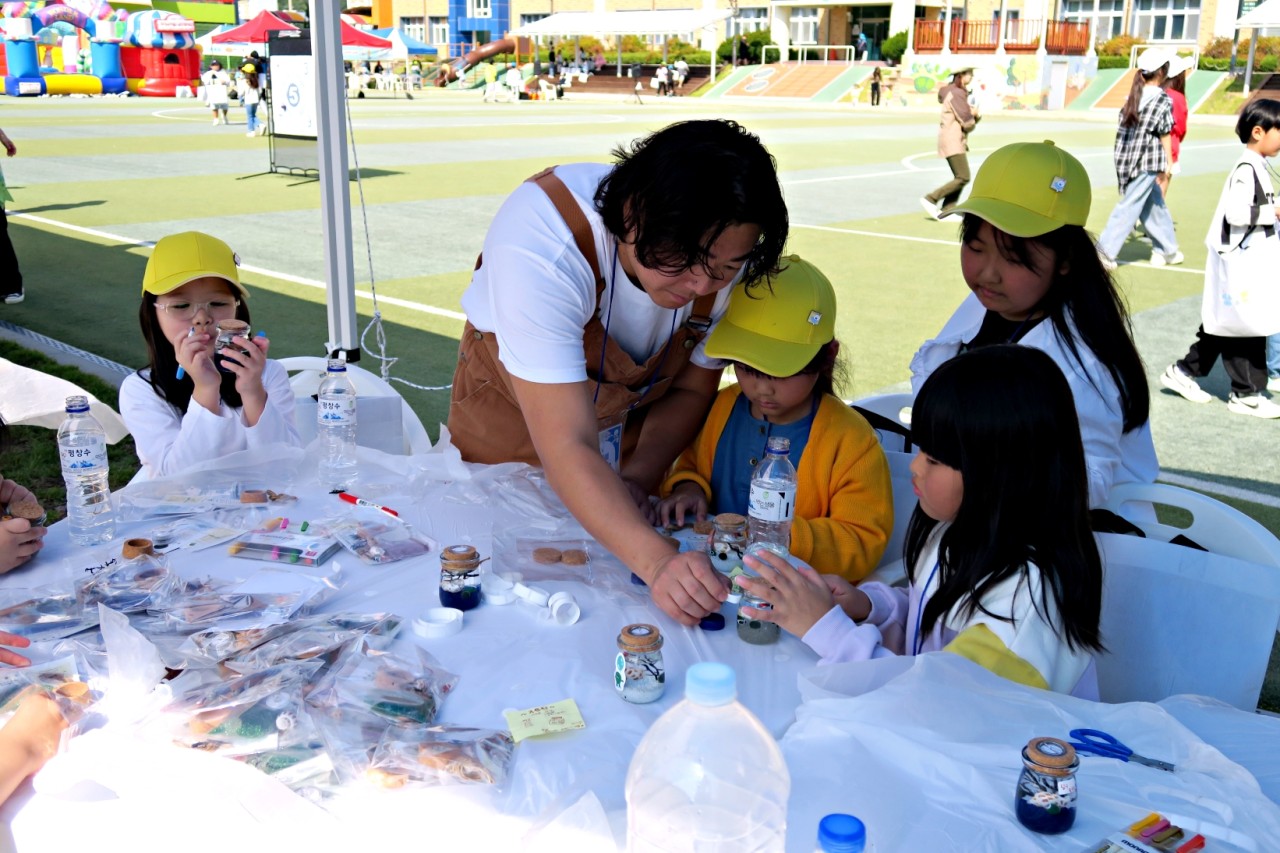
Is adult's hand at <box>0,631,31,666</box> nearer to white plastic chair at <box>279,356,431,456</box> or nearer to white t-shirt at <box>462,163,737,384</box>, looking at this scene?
white t-shirt at <box>462,163,737,384</box>

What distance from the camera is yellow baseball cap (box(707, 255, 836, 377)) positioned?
7.64ft

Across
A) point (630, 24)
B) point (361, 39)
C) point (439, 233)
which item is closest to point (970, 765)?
point (439, 233)

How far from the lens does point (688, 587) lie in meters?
1.82

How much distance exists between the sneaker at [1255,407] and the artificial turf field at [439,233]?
107mm

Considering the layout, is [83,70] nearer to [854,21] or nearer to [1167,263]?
[854,21]

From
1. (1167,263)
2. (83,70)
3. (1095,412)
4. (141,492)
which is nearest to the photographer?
(1095,412)

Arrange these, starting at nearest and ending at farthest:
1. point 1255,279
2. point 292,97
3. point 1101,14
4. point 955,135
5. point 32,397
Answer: point 32,397 < point 1255,279 < point 955,135 < point 292,97 < point 1101,14

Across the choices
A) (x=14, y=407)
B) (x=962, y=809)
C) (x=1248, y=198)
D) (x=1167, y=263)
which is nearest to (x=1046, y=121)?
(x=1167, y=263)

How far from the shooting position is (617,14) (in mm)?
55562

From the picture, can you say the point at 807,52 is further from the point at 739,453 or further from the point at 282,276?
the point at 739,453

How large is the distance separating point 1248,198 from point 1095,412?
13.3 feet

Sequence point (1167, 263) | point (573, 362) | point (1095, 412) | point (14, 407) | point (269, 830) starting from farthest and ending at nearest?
point (1167, 263), point (14, 407), point (1095, 412), point (573, 362), point (269, 830)

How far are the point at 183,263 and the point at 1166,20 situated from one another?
52.3 meters

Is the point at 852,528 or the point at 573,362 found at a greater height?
the point at 573,362
